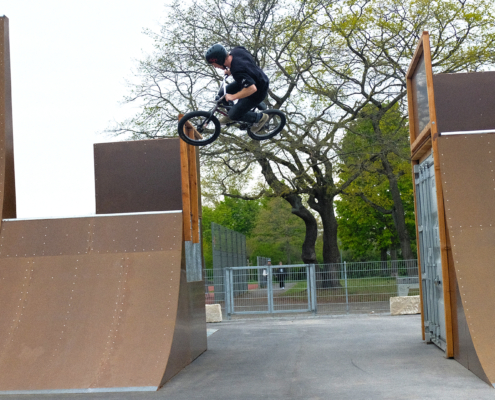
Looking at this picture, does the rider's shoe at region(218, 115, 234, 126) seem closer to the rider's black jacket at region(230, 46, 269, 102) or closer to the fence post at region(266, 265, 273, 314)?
the rider's black jacket at region(230, 46, 269, 102)

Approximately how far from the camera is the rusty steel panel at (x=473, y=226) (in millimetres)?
6508

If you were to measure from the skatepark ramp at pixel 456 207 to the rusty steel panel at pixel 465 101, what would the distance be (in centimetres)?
1

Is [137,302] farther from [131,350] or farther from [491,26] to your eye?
[491,26]

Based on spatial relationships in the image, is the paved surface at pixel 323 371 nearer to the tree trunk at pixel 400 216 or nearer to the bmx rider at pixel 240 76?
the bmx rider at pixel 240 76

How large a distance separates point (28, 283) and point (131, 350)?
6.46 ft

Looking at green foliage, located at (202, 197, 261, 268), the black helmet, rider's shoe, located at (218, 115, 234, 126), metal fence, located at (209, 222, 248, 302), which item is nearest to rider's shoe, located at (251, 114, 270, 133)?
Answer: rider's shoe, located at (218, 115, 234, 126)

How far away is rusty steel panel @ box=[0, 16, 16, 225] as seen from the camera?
840cm

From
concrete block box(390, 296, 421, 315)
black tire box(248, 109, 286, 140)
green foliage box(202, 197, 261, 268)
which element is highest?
green foliage box(202, 197, 261, 268)

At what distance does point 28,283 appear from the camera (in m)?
7.82

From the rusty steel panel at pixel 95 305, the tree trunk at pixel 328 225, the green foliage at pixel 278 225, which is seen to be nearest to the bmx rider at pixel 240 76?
the rusty steel panel at pixel 95 305

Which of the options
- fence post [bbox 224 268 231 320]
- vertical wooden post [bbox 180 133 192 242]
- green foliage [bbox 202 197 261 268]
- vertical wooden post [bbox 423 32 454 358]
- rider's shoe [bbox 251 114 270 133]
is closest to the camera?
rider's shoe [bbox 251 114 270 133]

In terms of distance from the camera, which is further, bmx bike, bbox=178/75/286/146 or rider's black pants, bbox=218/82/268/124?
bmx bike, bbox=178/75/286/146

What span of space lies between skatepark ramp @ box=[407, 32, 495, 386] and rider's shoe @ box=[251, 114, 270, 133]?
2.43 m

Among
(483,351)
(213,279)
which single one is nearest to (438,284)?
(483,351)
